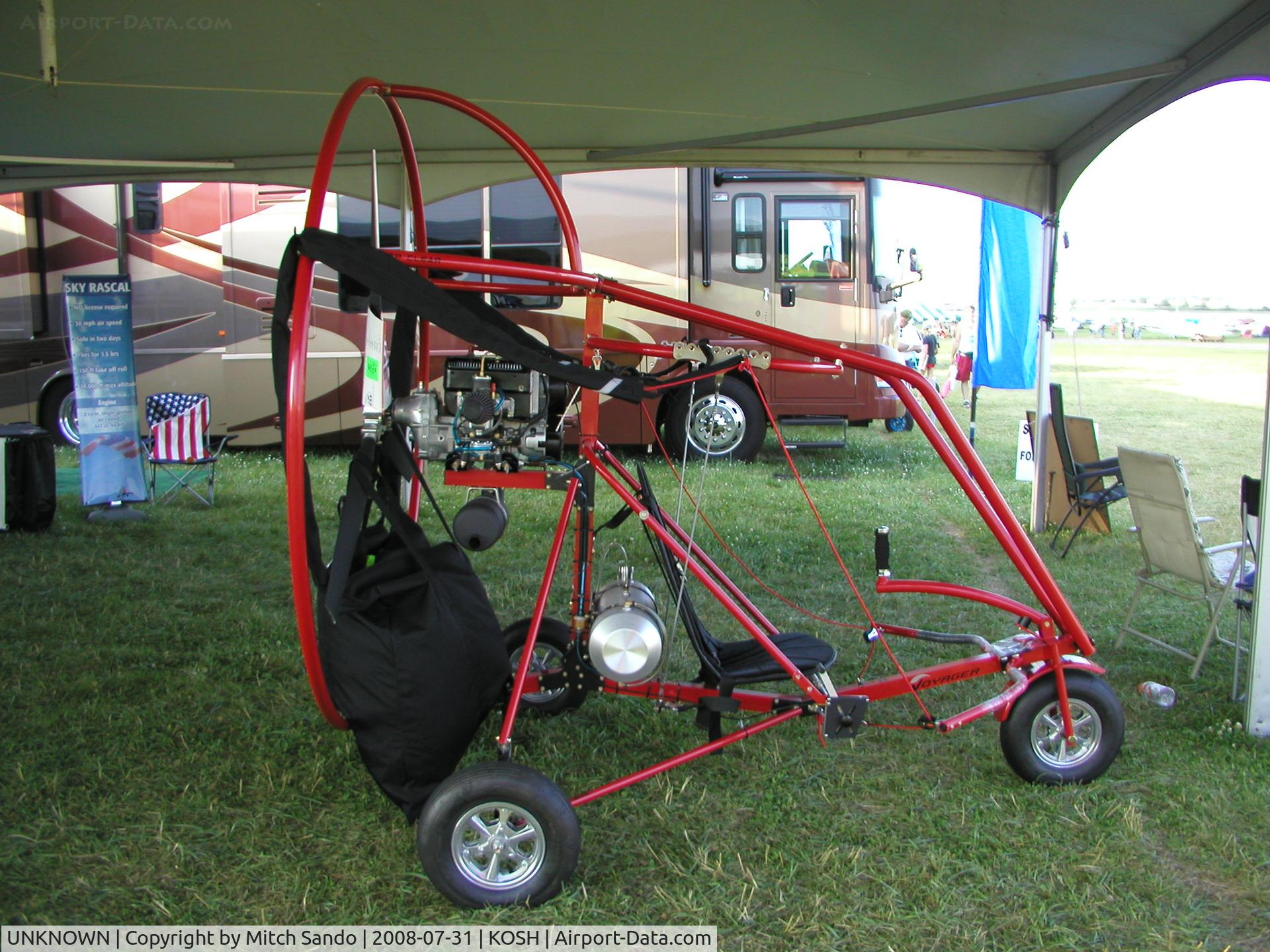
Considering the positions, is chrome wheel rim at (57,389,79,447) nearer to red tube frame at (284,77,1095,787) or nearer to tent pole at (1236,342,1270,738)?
red tube frame at (284,77,1095,787)

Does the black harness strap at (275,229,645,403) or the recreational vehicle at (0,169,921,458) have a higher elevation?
the recreational vehicle at (0,169,921,458)

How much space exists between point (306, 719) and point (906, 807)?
204 cm

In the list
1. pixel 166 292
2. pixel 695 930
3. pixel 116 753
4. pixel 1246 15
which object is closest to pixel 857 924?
pixel 695 930

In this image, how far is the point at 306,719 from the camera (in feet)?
11.4

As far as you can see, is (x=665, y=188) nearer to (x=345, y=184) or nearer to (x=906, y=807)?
(x=345, y=184)

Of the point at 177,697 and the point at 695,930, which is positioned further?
the point at 177,697

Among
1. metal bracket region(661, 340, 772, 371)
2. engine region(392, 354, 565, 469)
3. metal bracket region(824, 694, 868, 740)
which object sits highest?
metal bracket region(661, 340, 772, 371)

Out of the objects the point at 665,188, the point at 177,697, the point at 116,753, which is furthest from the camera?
the point at 665,188

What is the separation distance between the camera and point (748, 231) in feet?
29.6

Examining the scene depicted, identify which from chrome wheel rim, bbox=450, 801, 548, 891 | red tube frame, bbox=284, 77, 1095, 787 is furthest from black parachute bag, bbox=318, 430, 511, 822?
chrome wheel rim, bbox=450, 801, 548, 891

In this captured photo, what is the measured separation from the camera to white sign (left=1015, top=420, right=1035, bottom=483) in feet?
25.5

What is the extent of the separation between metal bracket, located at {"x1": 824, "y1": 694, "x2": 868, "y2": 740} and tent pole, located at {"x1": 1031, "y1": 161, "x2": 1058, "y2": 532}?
13.9 feet

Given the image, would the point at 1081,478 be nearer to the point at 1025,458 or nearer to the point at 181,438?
the point at 1025,458

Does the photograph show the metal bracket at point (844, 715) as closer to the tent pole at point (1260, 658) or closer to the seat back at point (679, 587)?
the seat back at point (679, 587)
